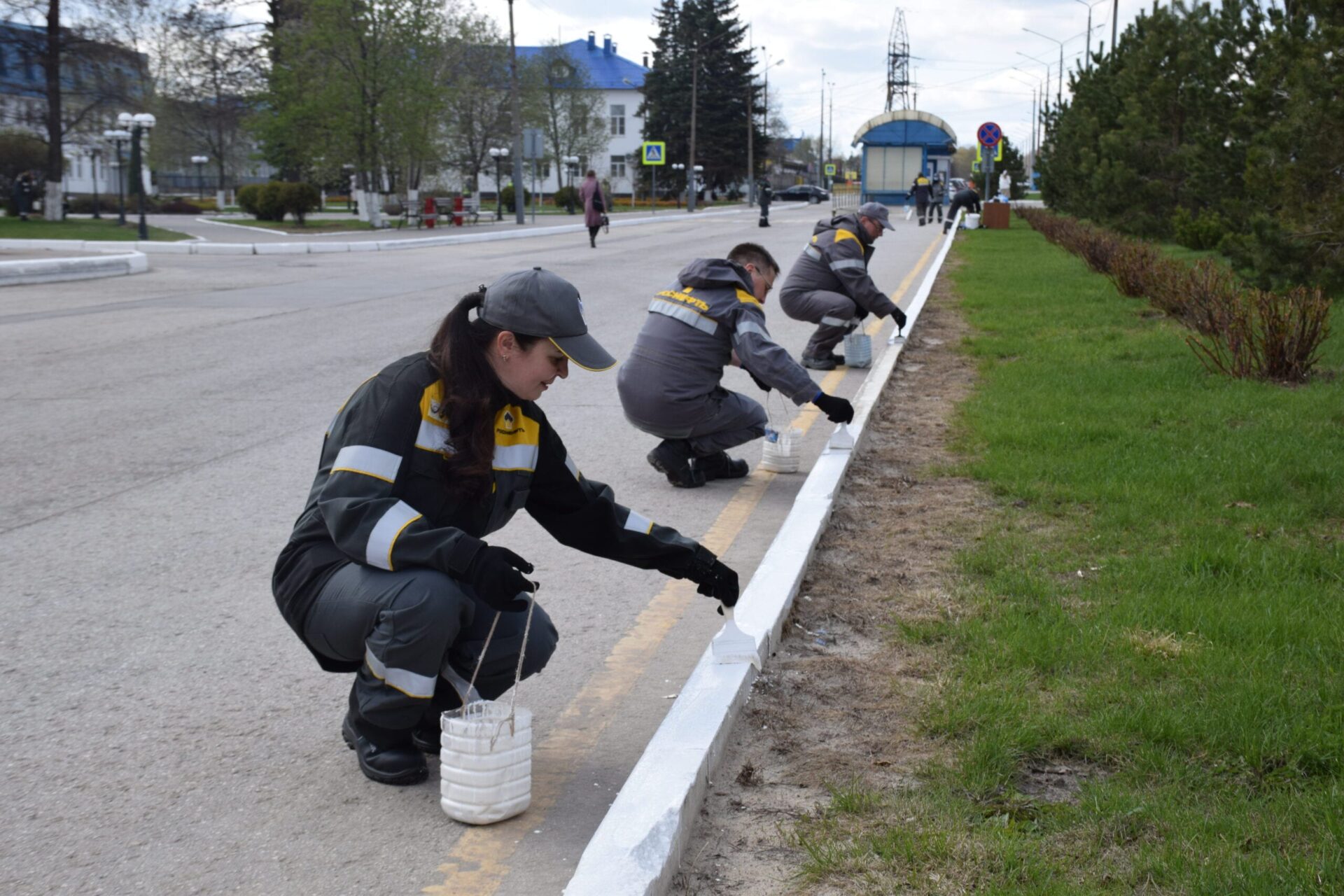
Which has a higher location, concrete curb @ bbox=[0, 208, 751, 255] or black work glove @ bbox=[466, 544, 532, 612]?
concrete curb @ bbox=[0, 208, 751, 255]

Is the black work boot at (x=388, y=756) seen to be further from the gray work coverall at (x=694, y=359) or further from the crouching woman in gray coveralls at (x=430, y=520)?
the gray work coverall at (x=694, y=359)

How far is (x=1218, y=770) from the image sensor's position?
3.54 m

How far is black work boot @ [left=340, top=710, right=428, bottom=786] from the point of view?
374cm

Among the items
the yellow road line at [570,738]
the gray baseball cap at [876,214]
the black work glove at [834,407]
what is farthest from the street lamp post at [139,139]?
the yellow road line at [570,738]

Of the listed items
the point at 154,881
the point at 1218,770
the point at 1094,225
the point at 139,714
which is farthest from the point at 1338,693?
the point at 1094,225

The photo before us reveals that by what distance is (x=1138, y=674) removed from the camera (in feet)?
13.7

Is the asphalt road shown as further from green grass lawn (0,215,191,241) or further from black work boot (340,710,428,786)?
green grass lawn (0,215,191,241)

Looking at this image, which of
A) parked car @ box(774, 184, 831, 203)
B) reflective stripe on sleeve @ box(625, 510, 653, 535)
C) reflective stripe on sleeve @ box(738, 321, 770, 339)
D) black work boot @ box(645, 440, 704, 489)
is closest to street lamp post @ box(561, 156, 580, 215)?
parked car @ box(774, 184, 831, 203)

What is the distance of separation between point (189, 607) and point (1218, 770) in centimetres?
372

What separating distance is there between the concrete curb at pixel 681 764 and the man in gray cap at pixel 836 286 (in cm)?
587

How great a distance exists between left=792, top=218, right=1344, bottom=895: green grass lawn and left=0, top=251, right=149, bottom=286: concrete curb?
17356mm

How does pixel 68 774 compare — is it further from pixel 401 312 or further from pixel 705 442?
pixel 401 312

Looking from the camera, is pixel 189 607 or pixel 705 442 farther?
pixel 705 442

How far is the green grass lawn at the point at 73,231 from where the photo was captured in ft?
114
